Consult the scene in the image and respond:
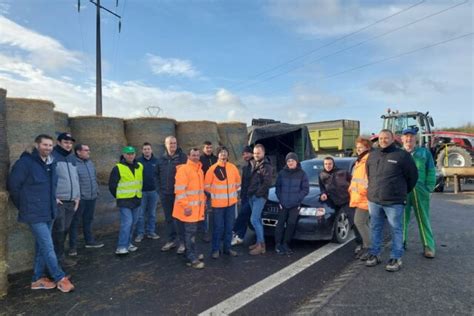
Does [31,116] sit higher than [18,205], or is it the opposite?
[31,116]

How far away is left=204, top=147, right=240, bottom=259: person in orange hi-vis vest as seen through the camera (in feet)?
16.0

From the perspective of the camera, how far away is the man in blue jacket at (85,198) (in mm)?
5055

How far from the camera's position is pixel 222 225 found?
494cm

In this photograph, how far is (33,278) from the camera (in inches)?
152

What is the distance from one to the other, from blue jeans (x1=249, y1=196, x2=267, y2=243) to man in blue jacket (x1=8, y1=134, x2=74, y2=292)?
8.57 ft

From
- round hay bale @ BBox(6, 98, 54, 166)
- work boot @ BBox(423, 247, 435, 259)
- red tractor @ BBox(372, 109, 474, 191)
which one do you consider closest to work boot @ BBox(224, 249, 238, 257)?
work boot @ BBox(423, 247, 435, 259)

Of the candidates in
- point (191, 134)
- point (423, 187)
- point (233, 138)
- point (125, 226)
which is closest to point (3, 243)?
point (125, 226)

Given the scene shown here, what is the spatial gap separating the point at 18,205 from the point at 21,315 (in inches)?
45.5

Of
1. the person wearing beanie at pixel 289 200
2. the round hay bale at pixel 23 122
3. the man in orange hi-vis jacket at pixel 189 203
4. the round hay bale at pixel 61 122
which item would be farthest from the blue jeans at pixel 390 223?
the round hay bale at pixel 61 122

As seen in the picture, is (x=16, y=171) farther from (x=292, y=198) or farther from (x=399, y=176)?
(x=399, y=176)

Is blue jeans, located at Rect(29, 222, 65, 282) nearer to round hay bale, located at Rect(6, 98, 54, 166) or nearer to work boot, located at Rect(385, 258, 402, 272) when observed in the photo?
round hay bale, located at Rect(6, 98, 54, 166)

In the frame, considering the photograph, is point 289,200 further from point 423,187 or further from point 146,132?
point 146,132

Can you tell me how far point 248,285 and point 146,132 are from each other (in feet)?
Answer: 14.0

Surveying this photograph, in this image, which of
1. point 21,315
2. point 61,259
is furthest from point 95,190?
point 21,315
